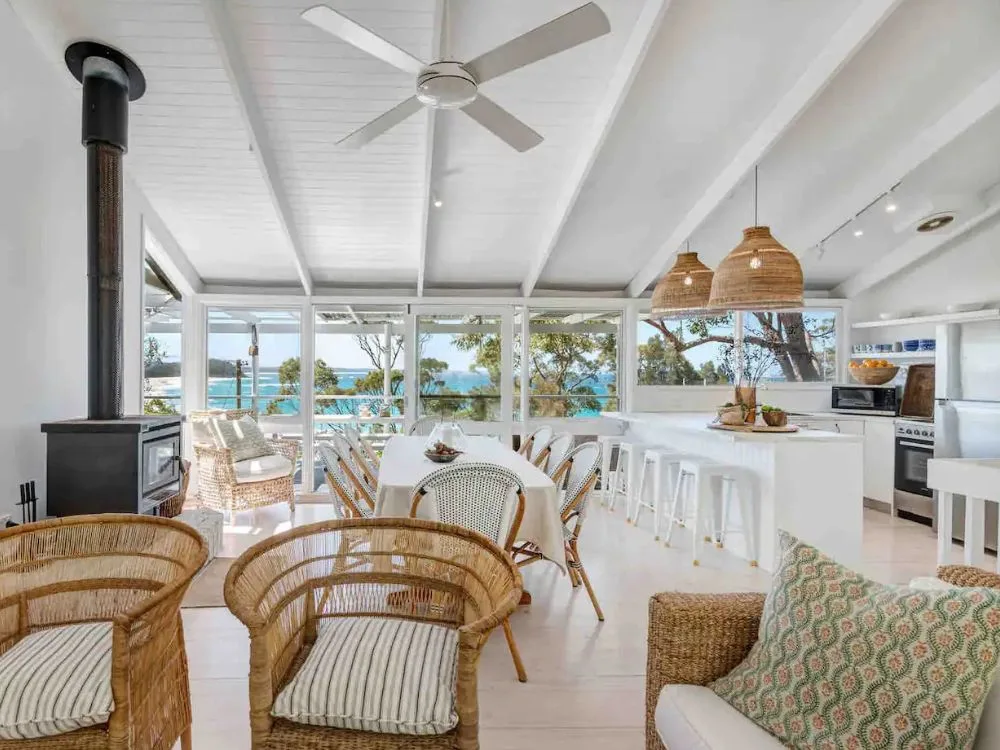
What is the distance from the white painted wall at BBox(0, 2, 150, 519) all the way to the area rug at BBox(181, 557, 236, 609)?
1.04 metres

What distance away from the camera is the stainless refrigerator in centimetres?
425

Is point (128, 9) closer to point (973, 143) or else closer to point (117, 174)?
point (117, 174)

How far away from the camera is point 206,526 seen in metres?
3.94

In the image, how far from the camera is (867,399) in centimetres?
572

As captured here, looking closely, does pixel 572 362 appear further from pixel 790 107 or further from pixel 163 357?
pixel 163 357

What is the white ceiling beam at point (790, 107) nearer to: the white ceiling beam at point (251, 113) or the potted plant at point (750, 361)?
the potted plant at point (750, 361)

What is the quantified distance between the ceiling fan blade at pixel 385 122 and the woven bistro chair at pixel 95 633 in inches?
78.6

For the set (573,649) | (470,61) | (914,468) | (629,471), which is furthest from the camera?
(629,471)

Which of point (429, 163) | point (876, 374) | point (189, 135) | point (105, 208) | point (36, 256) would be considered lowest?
point (876, 374)

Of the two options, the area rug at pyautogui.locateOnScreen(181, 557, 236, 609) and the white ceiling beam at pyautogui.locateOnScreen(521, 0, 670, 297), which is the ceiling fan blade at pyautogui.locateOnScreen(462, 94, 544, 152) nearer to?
the white ceiling beam at pyautogui.locateOnScreen(521, 0, 670, 297)

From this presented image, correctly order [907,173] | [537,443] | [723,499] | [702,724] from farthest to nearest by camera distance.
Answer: [537,443]
[723,499]
[907,173]
[702,724]

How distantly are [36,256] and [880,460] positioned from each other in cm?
654

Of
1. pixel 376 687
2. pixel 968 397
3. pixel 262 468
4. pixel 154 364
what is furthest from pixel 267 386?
pixel 968 397

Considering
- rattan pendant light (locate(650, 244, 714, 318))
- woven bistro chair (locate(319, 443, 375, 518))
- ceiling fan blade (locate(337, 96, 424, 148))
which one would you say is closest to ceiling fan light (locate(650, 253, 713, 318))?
rattan pendant light (locate(650, 244, 714, 318))
